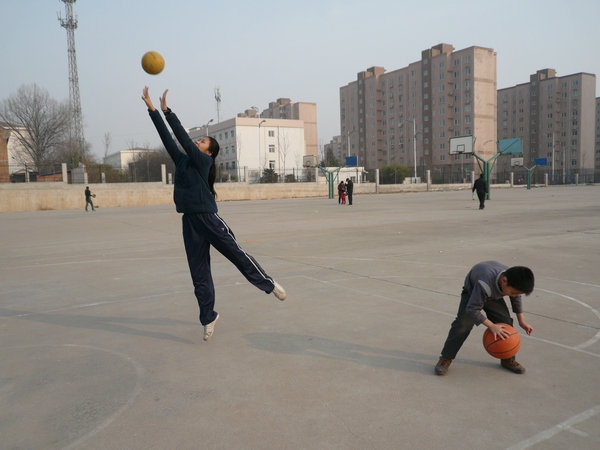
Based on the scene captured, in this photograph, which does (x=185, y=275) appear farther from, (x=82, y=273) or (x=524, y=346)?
(x=524, y=346)

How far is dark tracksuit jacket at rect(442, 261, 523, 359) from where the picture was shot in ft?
11.8

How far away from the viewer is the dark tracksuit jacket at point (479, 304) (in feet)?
11.8

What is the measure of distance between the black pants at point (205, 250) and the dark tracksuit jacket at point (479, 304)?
6.63 ft

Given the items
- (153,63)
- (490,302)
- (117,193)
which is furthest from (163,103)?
(117,193)

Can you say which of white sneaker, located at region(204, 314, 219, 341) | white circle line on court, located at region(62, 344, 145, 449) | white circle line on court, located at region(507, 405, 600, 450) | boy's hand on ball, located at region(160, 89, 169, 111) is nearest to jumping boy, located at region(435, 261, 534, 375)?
white circle line on court, located at region(507, 405, 600, 450)

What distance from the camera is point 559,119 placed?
110875 millimetres

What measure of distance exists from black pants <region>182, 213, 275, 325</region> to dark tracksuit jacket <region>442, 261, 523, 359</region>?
202cm

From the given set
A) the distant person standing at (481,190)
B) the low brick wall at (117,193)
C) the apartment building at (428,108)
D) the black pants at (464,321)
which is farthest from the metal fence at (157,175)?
the black pants at (464,321)

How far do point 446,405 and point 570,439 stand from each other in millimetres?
752

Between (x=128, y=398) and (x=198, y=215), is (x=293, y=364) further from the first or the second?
(x=198, y=215)

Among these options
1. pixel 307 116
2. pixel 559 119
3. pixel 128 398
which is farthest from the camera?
pixel 307 116

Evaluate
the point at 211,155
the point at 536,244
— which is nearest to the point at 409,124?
the point at 536,244

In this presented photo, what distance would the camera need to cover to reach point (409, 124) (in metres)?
103

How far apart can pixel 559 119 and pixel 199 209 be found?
411 ft
